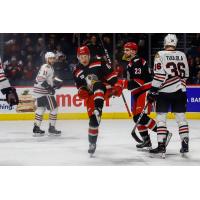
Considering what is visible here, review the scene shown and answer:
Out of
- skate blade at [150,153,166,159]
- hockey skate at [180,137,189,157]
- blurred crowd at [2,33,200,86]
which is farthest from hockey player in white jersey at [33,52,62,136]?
hockey skate at [180,137,189,157]

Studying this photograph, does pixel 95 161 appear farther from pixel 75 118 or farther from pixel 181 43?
pixel 181 43

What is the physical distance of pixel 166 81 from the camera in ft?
15.2

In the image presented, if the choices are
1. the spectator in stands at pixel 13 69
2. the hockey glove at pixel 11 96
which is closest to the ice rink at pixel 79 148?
the hockey glove at pixel 11 96

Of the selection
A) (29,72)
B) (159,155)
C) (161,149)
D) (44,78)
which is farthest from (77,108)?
→ (161,149)

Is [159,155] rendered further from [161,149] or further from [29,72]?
[29,72]

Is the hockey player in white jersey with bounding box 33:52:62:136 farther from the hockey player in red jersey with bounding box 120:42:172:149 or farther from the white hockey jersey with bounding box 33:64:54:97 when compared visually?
the hockey player in red jersey with bounding box 120:42:172:149

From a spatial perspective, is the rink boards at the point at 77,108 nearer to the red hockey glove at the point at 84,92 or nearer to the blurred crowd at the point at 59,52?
the blurred crowd at the point at 59,52

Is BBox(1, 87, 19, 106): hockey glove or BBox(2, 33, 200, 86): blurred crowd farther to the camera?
BBox(2, 33, 200, 86): blurred crowd

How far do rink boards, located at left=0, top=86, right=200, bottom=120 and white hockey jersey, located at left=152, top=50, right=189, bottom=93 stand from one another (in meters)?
3.52

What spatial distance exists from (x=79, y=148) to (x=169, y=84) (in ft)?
4.53

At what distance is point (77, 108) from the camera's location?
815 cm

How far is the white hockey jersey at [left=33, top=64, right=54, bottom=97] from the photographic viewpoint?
20.4 feet

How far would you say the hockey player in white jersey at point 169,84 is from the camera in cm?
457

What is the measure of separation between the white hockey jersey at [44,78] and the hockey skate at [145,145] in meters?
1.66
